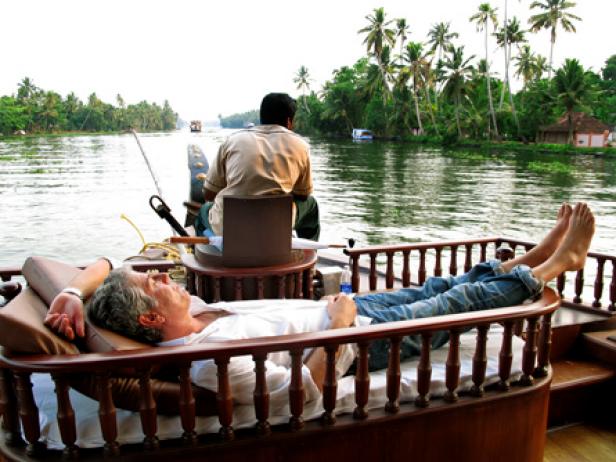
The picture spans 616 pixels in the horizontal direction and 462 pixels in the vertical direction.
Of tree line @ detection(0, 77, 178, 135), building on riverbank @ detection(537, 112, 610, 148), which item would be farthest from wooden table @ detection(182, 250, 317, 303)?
tree line @ detection(0, 77, 178, 135)

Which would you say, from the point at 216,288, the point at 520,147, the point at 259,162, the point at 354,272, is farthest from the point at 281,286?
the point at 520,147

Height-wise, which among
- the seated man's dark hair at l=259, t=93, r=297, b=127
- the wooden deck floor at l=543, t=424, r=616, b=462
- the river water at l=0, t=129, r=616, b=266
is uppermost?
the seated man's dark hair at l=259, t=93, r=297, b=127

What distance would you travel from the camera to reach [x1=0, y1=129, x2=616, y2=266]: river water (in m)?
13.4

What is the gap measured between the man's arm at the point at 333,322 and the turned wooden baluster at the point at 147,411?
1.71 ft

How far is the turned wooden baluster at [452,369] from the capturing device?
6.30 feet

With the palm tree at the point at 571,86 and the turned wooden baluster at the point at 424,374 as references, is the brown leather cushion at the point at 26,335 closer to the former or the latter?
the turned wooden baluster at the point at 424,374

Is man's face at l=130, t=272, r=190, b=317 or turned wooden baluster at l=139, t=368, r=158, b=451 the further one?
man's face at l=130, t=272, r=190, b=317

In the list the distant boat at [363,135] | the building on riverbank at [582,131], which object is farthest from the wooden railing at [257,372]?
the distant boat at [363,135]

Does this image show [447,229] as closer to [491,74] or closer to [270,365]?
[270,365]

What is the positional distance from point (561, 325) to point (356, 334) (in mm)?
1661

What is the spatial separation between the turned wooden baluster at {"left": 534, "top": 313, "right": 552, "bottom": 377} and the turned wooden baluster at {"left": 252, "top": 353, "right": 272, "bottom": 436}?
3.69ft

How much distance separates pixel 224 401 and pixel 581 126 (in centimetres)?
4565

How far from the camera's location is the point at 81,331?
66.7 inches

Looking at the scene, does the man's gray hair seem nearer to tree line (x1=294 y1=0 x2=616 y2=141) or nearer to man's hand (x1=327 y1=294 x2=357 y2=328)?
man's hand (x1=327 y1=294 x2=357 y2=328)
